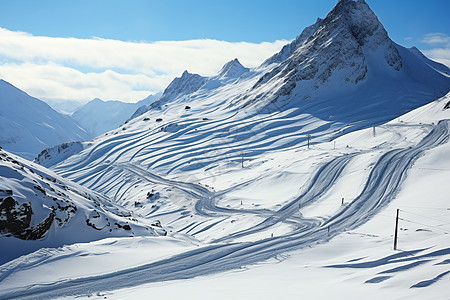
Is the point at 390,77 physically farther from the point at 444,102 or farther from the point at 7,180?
the point at 7,180

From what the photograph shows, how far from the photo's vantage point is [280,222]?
36250 mm

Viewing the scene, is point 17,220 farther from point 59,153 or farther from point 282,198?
point 59,153

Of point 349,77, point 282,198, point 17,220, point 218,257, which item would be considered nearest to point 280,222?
point 282,198

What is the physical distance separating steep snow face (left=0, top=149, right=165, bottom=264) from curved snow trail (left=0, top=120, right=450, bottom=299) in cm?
931

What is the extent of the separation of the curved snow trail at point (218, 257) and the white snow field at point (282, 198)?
11cm

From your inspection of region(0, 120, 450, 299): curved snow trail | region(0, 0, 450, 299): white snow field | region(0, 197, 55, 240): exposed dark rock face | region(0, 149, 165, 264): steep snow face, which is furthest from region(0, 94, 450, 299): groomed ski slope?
region(0, 197, 55, 240): exposed dark rock face

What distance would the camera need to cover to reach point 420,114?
7050cm

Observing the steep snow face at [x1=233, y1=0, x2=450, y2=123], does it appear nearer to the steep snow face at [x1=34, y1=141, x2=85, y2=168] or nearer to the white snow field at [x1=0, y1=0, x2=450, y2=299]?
the white snow field at [x1=0, y1=0, x2=450, y2=299]

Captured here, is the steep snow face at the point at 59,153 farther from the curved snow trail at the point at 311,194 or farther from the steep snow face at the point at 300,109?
the curved snow trail at the point at 311,194

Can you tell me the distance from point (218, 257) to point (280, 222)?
15198mm

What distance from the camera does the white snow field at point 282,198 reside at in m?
18.0

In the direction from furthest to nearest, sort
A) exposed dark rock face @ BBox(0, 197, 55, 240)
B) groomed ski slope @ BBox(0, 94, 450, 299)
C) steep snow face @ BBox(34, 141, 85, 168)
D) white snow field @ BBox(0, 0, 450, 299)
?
steep snow face @ BBox(34, 141, 85, 168) → exposed dark rock face @ BBox(0, 197, 55, 240) → groomed ski slope @ BBox(0, 94, 450, 299) → white snow field @ BBox(0, 0, 450, 299)

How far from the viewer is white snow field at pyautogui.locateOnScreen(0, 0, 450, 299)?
1797 cm

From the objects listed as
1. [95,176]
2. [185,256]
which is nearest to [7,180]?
[185,256]
